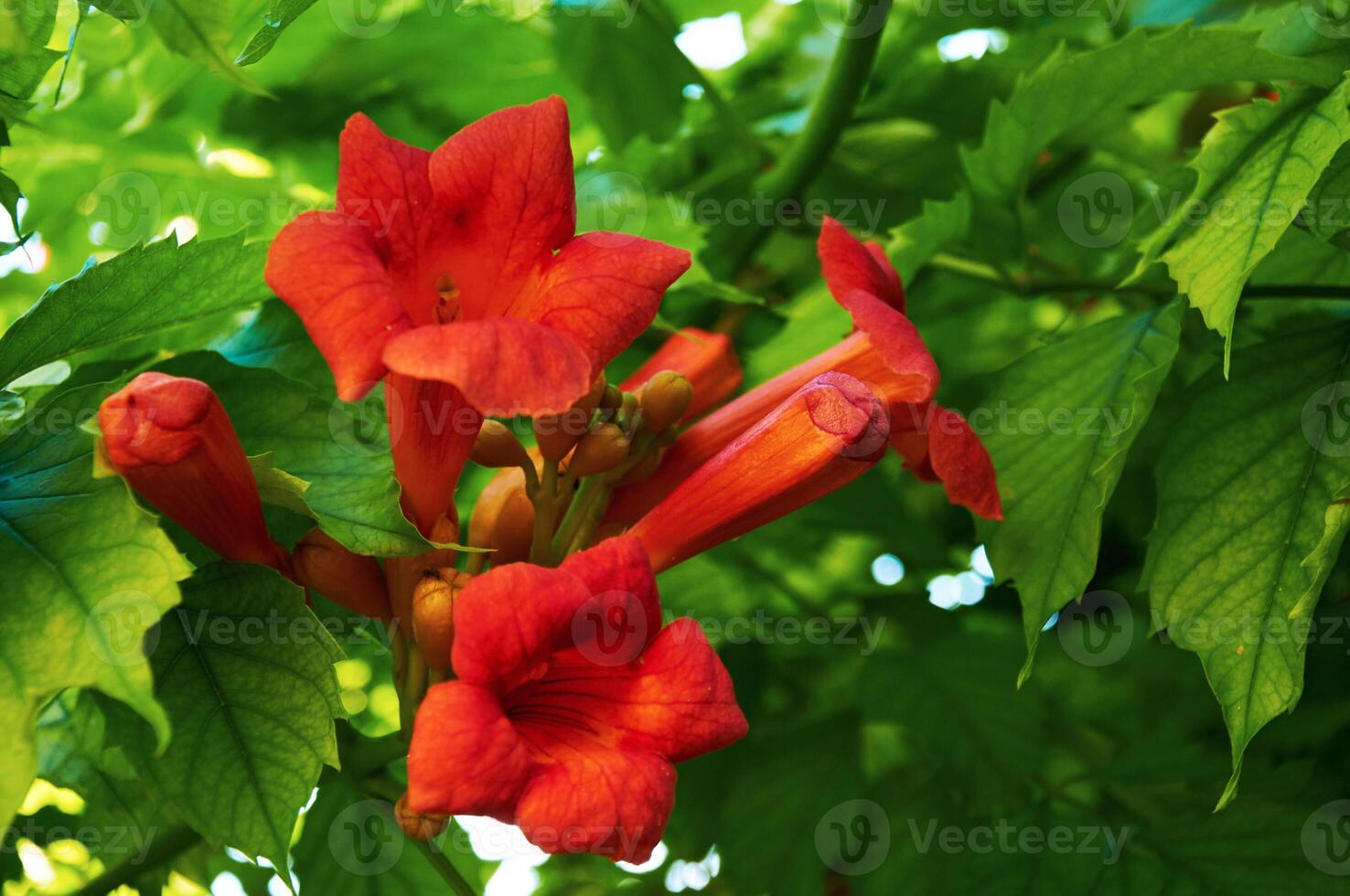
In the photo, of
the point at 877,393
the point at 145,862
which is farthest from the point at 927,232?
the point at 145,862

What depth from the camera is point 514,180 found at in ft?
5.29

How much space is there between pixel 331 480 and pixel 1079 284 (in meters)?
1.58

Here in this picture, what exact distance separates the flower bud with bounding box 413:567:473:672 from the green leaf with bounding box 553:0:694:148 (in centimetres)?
164

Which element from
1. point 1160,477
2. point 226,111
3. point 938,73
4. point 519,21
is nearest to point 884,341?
point 1160,477

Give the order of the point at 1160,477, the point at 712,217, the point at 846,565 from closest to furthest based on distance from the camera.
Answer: the point at 1160,477, the point at 712,217, the point at 846,565

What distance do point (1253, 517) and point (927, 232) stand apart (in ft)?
2.73

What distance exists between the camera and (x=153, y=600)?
1.26 m

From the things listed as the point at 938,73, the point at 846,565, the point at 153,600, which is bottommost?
the point at 846,565

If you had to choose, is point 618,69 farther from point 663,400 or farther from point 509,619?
point 509,619

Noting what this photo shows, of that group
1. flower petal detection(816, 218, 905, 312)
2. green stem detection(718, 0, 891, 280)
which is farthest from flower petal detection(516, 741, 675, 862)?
green stem detection(718, 0, 891, 280)

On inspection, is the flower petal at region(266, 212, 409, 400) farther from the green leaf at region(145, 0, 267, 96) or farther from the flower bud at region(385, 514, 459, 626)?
the flower bud at region(385, 514, 459, 626)

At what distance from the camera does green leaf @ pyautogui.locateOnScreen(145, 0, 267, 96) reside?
4.88ft

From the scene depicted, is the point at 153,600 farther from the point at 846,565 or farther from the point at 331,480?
the point at 846,565

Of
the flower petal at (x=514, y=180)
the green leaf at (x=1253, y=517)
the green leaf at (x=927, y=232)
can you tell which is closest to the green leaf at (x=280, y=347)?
the flower petal at (x=514, y=180)
